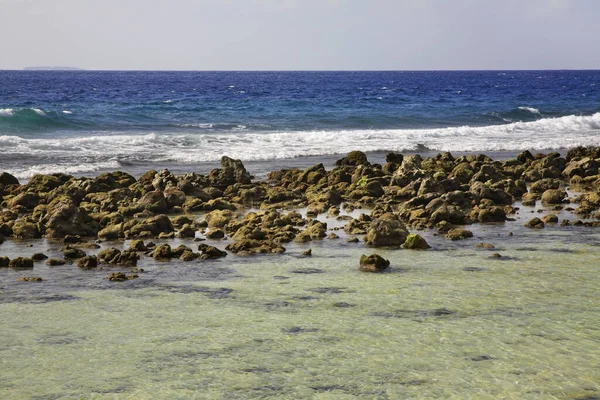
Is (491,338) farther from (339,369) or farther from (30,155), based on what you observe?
(30,155)

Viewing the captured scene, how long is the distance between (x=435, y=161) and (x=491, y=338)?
17386mm

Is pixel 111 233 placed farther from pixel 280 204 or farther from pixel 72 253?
pixel 280 204

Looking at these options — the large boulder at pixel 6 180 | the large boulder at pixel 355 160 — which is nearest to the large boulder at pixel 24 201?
the large boulder at pixel 6 180

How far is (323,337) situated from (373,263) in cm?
371

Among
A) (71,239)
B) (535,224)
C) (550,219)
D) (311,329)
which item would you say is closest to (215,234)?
(71,239)

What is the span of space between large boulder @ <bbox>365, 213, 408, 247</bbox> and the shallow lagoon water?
0.76 metres

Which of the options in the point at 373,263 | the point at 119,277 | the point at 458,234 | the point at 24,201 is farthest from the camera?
the point at 24,201

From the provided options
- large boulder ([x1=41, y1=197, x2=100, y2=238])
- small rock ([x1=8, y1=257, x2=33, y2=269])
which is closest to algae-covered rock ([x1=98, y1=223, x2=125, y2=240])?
large boulder ([x1=41, y1=197, x2=100, y2=238])

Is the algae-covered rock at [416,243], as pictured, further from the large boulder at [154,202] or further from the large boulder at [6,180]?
the large boulder at [6,180]

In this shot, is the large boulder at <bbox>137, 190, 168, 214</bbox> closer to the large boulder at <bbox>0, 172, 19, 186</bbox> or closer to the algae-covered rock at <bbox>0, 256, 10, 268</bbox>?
the large boulder at <bbox>0, 172, 19, 186</bbox>

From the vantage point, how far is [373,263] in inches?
545

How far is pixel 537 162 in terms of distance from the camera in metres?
27.4

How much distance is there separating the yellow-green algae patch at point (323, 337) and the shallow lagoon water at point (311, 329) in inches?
1.0

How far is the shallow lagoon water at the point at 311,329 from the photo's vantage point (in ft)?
29.0
